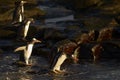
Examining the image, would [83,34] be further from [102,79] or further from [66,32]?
[102,79]

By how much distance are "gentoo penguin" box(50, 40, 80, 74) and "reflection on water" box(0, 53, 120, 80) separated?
1.34 ft

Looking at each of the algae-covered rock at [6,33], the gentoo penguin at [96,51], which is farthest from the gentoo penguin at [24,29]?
the gentoo penguin at [96,51]

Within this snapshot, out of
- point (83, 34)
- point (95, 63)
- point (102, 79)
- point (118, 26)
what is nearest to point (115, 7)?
point (118, 26)

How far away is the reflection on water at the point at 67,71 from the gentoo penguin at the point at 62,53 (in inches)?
16.0

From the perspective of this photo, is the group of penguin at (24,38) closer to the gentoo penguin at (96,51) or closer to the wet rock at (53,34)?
the wet rock at (53,34)

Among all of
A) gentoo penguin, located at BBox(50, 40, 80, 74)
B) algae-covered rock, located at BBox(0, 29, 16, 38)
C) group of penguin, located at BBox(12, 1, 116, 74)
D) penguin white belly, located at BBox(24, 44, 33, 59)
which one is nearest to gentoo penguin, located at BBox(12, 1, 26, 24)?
algae-covered rock, located at BBox(0, 29, 16, 38)

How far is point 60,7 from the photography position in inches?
1474

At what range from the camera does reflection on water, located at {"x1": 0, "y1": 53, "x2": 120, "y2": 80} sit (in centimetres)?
2036

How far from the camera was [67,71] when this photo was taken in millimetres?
21609

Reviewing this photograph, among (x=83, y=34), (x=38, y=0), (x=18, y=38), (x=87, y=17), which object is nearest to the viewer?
(x=83, y=34)

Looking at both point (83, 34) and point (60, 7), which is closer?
point (83, 34)

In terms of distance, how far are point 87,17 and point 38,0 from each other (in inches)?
331

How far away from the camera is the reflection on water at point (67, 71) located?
20.4 meters

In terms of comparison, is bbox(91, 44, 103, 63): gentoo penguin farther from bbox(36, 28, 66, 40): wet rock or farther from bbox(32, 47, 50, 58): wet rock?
bbox(36, 28, 66, 40): wet rock
